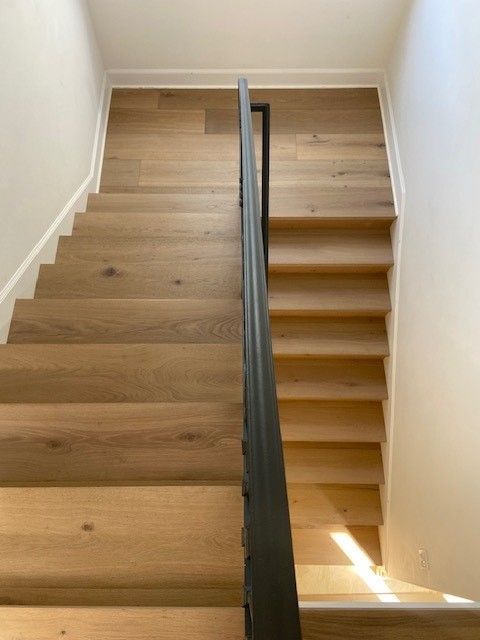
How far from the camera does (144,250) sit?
95.3 inches

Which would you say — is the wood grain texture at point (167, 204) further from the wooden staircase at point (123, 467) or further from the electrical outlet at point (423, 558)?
the electrical outlet at point (423, 558)

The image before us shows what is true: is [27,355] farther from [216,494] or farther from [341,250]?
[341,250]

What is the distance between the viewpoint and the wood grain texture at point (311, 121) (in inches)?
146

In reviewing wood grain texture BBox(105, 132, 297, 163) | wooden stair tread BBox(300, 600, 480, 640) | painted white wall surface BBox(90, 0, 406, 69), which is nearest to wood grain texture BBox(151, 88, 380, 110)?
painted white wall surface BBox(90, 0, 406, 69)

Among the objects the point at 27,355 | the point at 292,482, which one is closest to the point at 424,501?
the point at 292,482

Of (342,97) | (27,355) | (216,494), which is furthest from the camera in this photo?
(342,97)

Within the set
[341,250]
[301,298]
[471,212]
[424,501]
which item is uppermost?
[341,250]

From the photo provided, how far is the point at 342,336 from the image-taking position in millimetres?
3156

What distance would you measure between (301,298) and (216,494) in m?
2.02

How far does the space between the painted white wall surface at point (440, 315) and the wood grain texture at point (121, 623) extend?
116cm

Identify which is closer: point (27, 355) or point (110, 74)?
point (27, 355)

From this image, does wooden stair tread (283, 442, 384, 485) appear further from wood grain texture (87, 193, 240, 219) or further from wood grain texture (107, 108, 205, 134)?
wood grain texture (107, 108, 205, 134)

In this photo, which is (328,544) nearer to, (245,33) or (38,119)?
(38,119)

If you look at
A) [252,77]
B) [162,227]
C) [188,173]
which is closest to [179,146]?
[188,173]
